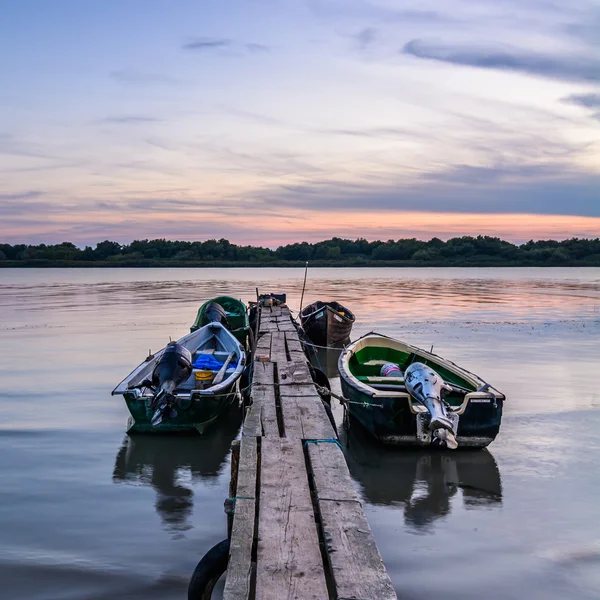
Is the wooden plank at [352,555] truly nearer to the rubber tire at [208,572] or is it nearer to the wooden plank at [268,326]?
the rubber tire at [208,572]

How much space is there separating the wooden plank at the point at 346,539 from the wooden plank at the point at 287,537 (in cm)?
11

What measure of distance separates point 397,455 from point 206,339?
6982 millimetres

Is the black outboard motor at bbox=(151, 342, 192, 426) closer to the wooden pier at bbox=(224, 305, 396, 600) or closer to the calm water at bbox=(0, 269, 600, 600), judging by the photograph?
the calm water at bbox=(0, 269, 600, 600)

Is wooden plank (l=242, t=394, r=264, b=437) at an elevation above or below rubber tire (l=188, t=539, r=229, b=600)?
above

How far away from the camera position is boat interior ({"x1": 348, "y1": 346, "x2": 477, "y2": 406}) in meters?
11.8

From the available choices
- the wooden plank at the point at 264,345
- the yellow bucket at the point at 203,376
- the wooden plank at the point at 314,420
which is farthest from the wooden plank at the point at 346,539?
the wooden plank at the point at 264,345

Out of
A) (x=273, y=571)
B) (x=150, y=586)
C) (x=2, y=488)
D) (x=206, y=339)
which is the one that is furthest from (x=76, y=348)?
(x=273, y=571)

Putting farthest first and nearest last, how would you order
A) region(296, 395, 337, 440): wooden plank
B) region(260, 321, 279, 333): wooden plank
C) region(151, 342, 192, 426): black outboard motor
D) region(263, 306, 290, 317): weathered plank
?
region(263, 306, 290, 317): weathered plank → region(260, 321, 279, 333): wooden plank → region(151, 342, 192, 426): black outboard motor → region(296, 395, 337, 440): wooden plank

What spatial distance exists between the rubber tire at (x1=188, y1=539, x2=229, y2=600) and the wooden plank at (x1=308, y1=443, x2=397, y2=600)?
3.04 ft

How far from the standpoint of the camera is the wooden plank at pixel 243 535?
4.40 metres

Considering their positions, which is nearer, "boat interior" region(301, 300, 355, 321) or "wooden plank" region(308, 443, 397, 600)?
"wooden plank" region(308, 443, 397, 600)

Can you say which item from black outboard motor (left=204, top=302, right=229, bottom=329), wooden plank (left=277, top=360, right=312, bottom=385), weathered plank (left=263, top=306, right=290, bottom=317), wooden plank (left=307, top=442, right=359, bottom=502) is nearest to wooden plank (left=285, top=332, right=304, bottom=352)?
wooden plank (left=277, top=360, right=312, bottom=385)

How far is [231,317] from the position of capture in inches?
910

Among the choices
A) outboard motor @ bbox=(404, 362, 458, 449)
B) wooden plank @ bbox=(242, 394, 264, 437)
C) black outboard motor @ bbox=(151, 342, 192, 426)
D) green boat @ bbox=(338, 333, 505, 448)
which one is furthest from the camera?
black outboard motor @ bbox=(151, 342, 192, 426)
